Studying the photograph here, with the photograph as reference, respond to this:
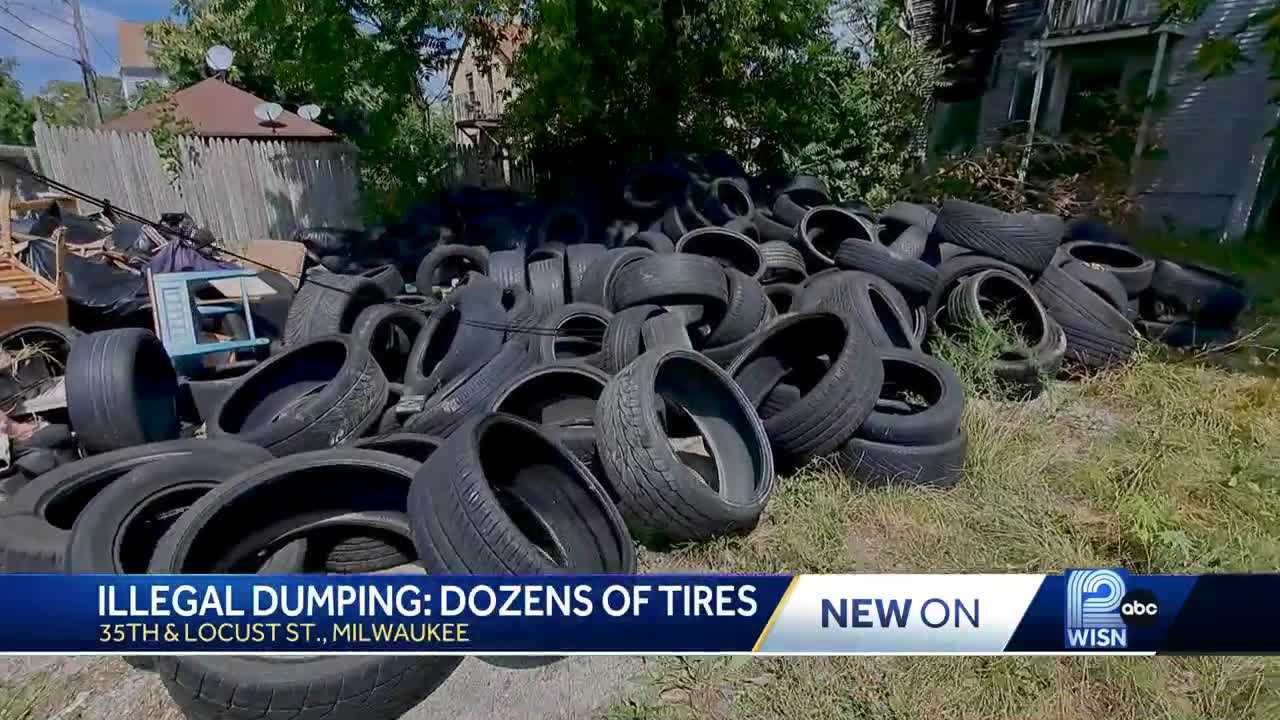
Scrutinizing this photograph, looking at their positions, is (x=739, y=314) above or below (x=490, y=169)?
below

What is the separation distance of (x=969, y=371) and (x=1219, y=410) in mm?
1537

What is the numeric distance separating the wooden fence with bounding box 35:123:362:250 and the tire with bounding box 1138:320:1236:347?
11.2 meters

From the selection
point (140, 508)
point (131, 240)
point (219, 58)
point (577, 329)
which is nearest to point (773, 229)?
point (577, 329)

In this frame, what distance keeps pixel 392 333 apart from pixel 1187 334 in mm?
6765

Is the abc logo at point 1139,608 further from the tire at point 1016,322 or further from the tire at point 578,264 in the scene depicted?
the tire at point 578,264

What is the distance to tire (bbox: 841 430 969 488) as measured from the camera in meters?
3.79

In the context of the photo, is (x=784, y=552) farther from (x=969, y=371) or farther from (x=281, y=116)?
(x=281, y=116)

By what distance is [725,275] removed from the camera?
5.30 metres

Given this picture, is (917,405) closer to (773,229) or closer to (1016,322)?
(1016,322)

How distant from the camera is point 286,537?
10.4ft

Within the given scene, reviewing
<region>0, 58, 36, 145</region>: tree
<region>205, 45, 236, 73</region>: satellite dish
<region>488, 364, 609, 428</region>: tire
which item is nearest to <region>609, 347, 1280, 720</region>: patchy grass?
<region>488, 364, 609, 428</region>: tire

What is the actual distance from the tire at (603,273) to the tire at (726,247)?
0.92 metres

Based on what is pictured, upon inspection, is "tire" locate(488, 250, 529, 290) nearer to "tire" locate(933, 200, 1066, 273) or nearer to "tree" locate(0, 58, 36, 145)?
"tire" locate(933, 200, 1066, 273)

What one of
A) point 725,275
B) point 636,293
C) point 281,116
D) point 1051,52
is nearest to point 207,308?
point 636,293
